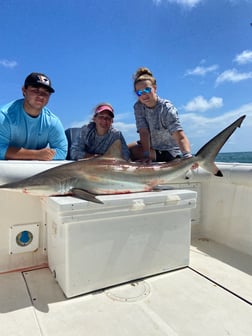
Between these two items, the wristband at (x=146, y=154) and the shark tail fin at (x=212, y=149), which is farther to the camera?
the wristband at (x=146, y=154)

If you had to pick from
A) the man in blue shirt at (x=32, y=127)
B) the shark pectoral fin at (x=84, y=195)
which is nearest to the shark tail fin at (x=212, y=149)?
the shark pectoral fin at (x=84, y=195)

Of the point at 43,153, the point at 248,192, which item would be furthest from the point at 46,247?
the point at 248,192

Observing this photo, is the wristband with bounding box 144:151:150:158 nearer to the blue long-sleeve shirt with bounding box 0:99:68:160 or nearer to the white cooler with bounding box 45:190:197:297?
the blue long-sleeve shirt with bounding box 0:99:68:160

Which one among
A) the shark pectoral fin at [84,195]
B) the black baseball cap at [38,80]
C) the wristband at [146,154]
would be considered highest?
the black baseball cap at [38,80]

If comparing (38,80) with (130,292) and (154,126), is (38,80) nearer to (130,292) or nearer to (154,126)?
(154,126)

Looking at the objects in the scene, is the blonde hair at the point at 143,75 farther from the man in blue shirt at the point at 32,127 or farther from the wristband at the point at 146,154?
the man in blue shirt at the point at 32,127

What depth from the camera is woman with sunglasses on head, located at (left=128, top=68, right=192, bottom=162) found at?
2.95m

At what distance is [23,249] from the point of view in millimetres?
2061

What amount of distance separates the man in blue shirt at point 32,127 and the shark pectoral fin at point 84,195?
0.97 meters

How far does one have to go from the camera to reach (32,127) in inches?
Answer: 108

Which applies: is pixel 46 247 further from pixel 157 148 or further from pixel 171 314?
pixel 157 148

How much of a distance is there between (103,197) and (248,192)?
4.77 feet

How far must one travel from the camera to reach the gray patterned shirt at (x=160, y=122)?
2982 mm

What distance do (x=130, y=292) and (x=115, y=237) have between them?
1.17 feet
